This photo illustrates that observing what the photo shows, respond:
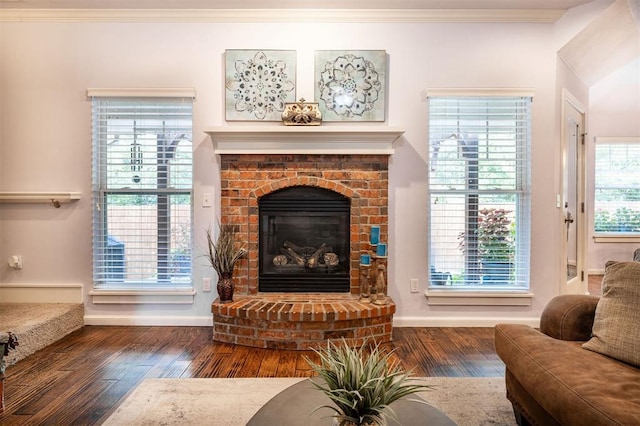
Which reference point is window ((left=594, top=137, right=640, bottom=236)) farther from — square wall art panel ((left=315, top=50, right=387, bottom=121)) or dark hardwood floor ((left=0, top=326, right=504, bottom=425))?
square wall art panel ((left=315, top=50, right=387, bottom=121))

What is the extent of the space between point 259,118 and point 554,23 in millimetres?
2775

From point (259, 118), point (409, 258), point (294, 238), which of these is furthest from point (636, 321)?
point (259, 118)

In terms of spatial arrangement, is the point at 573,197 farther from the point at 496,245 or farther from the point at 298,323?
the point at 298,323

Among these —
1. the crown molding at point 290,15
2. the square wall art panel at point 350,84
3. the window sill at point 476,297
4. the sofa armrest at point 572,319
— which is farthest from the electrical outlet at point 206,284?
the sofa armrest at point 572,319

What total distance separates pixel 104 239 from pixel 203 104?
1.52 m

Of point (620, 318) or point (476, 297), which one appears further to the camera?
point (476, 297)

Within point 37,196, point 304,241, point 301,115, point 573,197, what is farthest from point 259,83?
point 573,197

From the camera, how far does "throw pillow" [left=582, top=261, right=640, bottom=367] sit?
1480 mm

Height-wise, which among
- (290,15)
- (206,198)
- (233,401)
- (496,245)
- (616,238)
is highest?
(290,15)

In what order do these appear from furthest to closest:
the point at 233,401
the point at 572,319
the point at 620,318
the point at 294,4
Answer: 1. the point at 294,4
2. the point at 233,401
3. the point at 572,319
4. the point at 620,318

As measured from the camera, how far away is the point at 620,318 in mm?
1537

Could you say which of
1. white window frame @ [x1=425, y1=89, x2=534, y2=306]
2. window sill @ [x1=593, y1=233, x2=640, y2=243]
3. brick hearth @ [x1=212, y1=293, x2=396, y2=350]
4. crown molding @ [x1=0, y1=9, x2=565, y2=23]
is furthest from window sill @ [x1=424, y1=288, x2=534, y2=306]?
window sill @ [x1=593, y1=233, x2=640, y2=243]

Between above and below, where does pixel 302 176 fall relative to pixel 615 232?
above

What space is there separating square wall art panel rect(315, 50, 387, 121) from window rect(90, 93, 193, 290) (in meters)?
1.23
